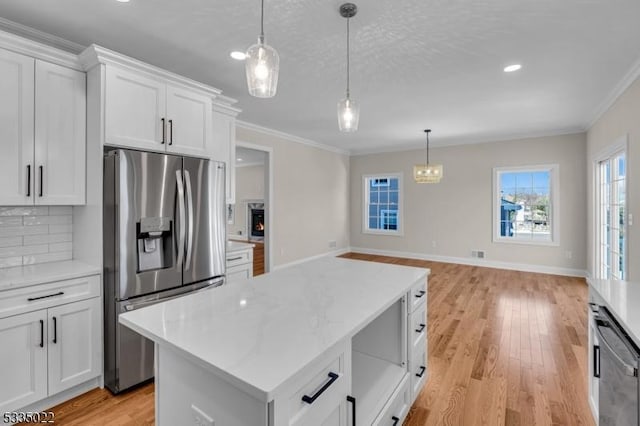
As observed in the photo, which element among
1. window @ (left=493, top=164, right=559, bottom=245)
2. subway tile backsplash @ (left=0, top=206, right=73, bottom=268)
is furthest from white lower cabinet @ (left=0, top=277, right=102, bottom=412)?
window @ (left=493, top=164, right=559, bottom=245)

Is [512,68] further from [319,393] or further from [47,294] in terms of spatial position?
[47,294]

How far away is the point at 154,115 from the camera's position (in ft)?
8.03

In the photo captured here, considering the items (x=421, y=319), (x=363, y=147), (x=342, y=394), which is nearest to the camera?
(x=342, y=394)

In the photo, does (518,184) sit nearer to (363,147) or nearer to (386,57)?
(363,147)

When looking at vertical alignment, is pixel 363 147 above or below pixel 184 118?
above

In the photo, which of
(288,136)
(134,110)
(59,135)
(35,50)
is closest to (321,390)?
(134,110)

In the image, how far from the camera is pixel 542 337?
306 centimetres

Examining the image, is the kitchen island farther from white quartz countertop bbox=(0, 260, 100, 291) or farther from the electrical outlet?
white quartz countertop bbox=(0, 260, 100, 291)

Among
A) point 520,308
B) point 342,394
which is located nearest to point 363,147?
point 520,308

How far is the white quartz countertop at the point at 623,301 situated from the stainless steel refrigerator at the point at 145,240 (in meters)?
2.71

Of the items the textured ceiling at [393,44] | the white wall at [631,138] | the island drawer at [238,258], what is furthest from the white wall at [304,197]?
the white wall at [631,138]

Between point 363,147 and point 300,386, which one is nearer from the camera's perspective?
point 300,386

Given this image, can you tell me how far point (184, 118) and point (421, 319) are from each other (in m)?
2.47

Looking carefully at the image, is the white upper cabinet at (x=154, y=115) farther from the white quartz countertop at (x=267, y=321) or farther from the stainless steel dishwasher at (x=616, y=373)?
the stainless steel dishwasher at (x=616, y=373)
